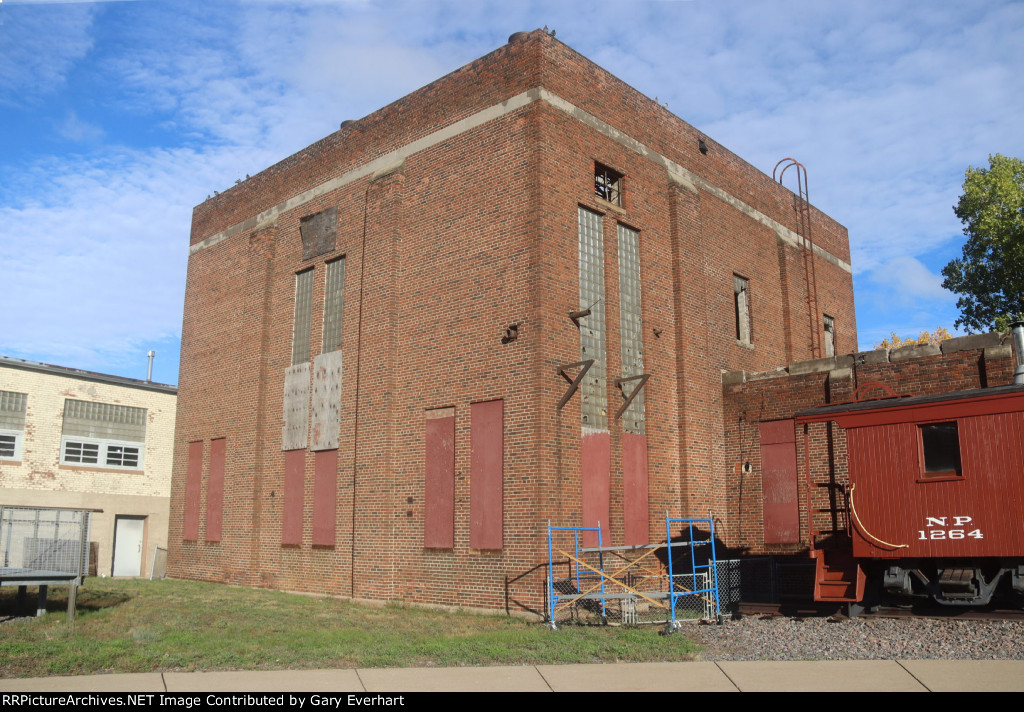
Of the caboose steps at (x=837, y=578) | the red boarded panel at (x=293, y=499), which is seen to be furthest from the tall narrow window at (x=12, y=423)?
the caboose steps at (x=837, y=578)

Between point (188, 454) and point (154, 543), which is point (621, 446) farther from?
point (154, 543)

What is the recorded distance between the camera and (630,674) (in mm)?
9461

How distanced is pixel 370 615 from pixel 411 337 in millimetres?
6564

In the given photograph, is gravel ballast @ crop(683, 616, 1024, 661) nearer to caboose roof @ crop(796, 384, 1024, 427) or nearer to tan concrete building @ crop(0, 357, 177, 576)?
caboose roof @ crop(796, 384, 1024, 427)

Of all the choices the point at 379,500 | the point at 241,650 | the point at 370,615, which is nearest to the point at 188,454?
the point at 379,500

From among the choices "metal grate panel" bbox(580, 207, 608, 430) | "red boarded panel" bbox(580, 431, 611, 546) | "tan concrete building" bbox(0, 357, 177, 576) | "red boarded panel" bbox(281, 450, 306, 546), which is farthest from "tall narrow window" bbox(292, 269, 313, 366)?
"tan concrete building" bbox(0, 357, 177, 576)

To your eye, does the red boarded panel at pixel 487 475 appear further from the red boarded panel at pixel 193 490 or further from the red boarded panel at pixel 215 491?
the red boarded panel at pixel 193 490

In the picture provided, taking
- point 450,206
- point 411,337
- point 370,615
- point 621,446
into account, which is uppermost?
point 450,206

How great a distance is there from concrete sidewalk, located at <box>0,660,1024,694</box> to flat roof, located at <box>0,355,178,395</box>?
23.1 m

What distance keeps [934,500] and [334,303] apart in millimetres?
15056

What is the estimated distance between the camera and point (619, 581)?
1666 centimetres

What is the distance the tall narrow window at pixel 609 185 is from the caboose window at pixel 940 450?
30.1 feet

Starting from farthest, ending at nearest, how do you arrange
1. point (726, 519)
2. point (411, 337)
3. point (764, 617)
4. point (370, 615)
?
point (726, 519) < point (411, 337) < point (370, 615) < point (764, 617)
